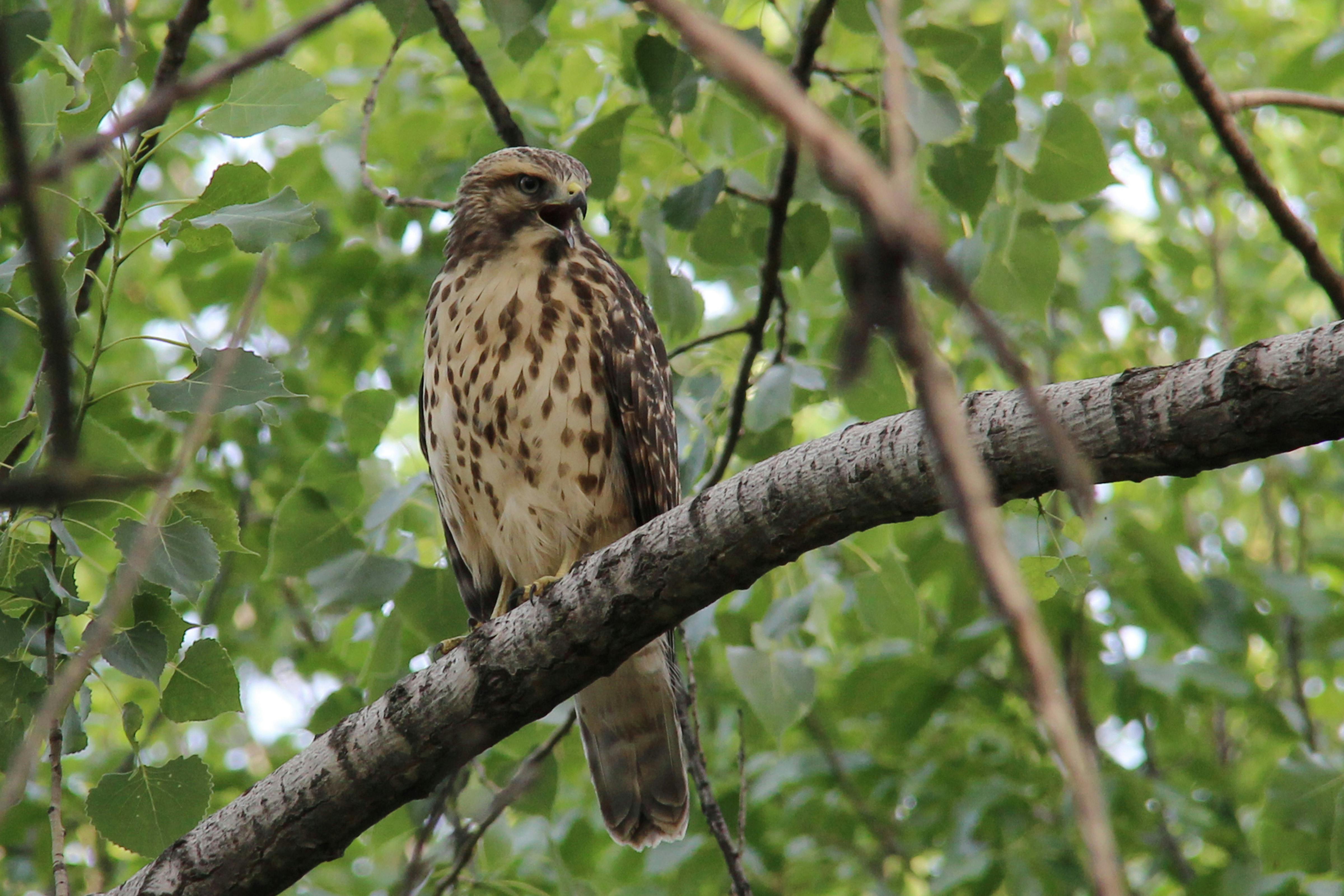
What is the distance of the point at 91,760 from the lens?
551 cm

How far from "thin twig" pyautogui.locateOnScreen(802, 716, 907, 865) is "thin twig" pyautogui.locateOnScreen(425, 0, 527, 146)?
2.64 metres

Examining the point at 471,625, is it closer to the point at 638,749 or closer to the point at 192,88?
the point at 638,749

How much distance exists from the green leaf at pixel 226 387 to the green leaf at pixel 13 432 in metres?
0.24

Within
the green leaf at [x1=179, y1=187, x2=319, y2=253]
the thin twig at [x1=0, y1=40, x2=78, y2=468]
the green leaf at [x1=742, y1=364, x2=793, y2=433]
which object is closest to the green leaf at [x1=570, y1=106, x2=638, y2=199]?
the green leaf at [x1=742, y1=364, x2=793, y2=433]

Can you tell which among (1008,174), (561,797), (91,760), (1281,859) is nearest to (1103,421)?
(1008,174)

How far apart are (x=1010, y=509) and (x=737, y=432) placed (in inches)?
43.0

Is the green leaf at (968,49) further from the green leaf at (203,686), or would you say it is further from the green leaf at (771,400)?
the green leaf at (203,686)

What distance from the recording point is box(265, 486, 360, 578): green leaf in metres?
3.61

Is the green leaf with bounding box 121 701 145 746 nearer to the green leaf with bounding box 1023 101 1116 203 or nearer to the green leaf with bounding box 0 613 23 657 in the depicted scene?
the green leaf with bounding box 0 613 23 657

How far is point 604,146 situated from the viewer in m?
3.71

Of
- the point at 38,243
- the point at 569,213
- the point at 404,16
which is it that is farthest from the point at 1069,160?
the point at 38,243

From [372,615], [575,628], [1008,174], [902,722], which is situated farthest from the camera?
[902,722]

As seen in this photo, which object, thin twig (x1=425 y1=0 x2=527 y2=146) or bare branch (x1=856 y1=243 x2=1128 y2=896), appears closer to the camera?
bare branch (x1=856 y1=243 x2=1128 y2=896)

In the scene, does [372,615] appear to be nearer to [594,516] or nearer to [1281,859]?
[594,516]
